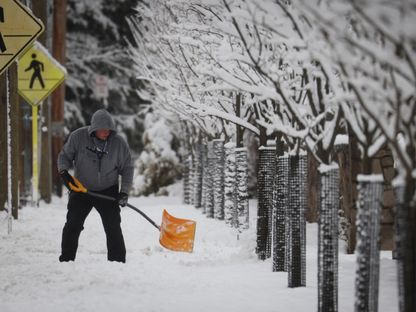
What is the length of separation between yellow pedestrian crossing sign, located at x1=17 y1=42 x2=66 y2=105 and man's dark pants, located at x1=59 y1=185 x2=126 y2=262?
22.2 ft

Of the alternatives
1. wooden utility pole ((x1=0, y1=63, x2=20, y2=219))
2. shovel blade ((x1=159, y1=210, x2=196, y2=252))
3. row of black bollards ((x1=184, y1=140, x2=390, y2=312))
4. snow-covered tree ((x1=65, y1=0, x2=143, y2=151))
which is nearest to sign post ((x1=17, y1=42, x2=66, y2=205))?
wooden utility pole ((x1=0, y1=63, x2=20, y2=219))

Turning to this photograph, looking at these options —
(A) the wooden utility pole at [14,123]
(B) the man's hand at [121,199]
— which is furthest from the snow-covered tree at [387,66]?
(A) the wooden utility pole at [14,123]

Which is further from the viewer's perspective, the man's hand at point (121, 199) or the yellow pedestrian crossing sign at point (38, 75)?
the yellow pedestrian crossing sign at point (38, 75)

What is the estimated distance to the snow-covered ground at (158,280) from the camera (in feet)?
17.3

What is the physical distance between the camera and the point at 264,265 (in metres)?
7.26

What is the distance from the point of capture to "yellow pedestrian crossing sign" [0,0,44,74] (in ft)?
28.3

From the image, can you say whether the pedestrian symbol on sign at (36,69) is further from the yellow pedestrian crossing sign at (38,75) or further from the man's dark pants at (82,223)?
the man's dark pants at (82,223)

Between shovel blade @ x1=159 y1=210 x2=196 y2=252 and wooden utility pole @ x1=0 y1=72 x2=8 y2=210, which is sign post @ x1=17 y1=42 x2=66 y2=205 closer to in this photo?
wooden utility pole @ x1=0 y1=72 x2=8 y2=210

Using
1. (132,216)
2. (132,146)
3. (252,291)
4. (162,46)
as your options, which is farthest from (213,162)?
(132,146)

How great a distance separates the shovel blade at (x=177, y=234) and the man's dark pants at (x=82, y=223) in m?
0.95

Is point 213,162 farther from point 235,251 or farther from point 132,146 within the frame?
point 132,146

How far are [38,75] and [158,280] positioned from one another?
8.44 m

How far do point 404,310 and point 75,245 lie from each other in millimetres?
4242

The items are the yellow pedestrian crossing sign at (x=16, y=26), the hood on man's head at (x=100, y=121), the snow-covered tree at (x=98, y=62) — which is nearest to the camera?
the hood on man's head at (x=100, y=121)
